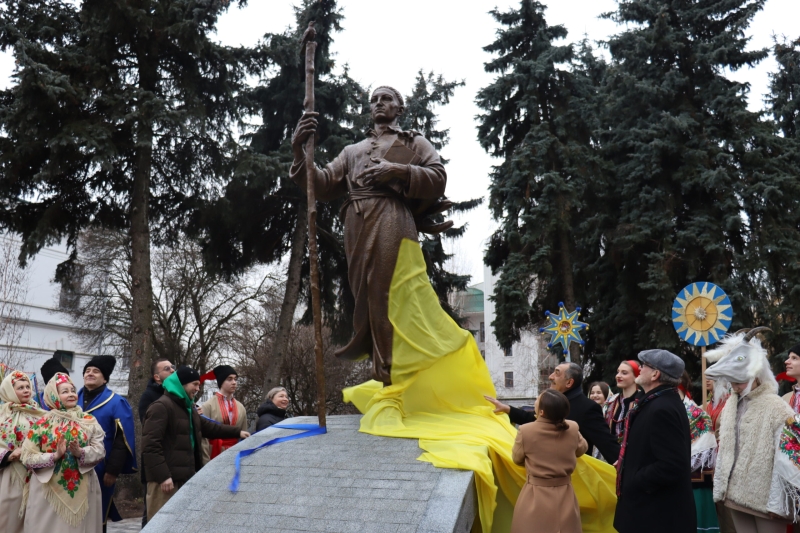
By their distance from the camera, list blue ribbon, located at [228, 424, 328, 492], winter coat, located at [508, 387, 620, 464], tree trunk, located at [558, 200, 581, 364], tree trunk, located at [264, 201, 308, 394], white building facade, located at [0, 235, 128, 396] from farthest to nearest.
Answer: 1. white building facade, located at [0, 235, 128, 396]
2. tree trunk, located at [558, 200, 581, 364]
3. tree trunk, located at [264, 201, 308, 394]
4. winter coat, located at [508, 387, 620, 464]
5. blue ribbon, located at [228, 424, 328, 492]

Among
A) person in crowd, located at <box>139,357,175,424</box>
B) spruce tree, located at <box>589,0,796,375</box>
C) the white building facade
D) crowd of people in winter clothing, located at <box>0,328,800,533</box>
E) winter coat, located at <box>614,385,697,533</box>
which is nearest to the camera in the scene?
winter coat, located at <box>614,385,697,533</box>

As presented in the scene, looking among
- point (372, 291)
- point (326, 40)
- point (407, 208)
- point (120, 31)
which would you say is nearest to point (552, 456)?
point (372, 291)

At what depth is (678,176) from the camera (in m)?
18.1

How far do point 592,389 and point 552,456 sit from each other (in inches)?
152

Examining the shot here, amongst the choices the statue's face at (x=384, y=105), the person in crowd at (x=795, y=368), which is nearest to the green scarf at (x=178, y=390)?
the statue's face at (x=384, y=105)

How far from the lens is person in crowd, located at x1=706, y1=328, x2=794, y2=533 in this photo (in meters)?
5.09

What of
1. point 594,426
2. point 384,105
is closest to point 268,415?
point 384,105

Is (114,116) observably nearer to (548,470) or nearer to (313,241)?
(313,241)

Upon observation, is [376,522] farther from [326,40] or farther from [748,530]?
[326,40]

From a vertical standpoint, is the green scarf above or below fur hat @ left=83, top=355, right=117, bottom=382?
below

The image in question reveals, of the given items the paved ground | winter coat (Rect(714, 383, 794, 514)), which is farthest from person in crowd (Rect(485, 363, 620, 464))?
the paved ground

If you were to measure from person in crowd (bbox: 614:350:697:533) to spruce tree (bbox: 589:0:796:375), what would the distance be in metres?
13.0

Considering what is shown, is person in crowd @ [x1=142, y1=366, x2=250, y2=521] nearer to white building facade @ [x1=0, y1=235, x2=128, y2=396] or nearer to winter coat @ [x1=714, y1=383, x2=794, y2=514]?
winter coat @ [x1=714, y1=383, x2=794, y2=514]

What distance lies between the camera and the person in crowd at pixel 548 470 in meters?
4.54
